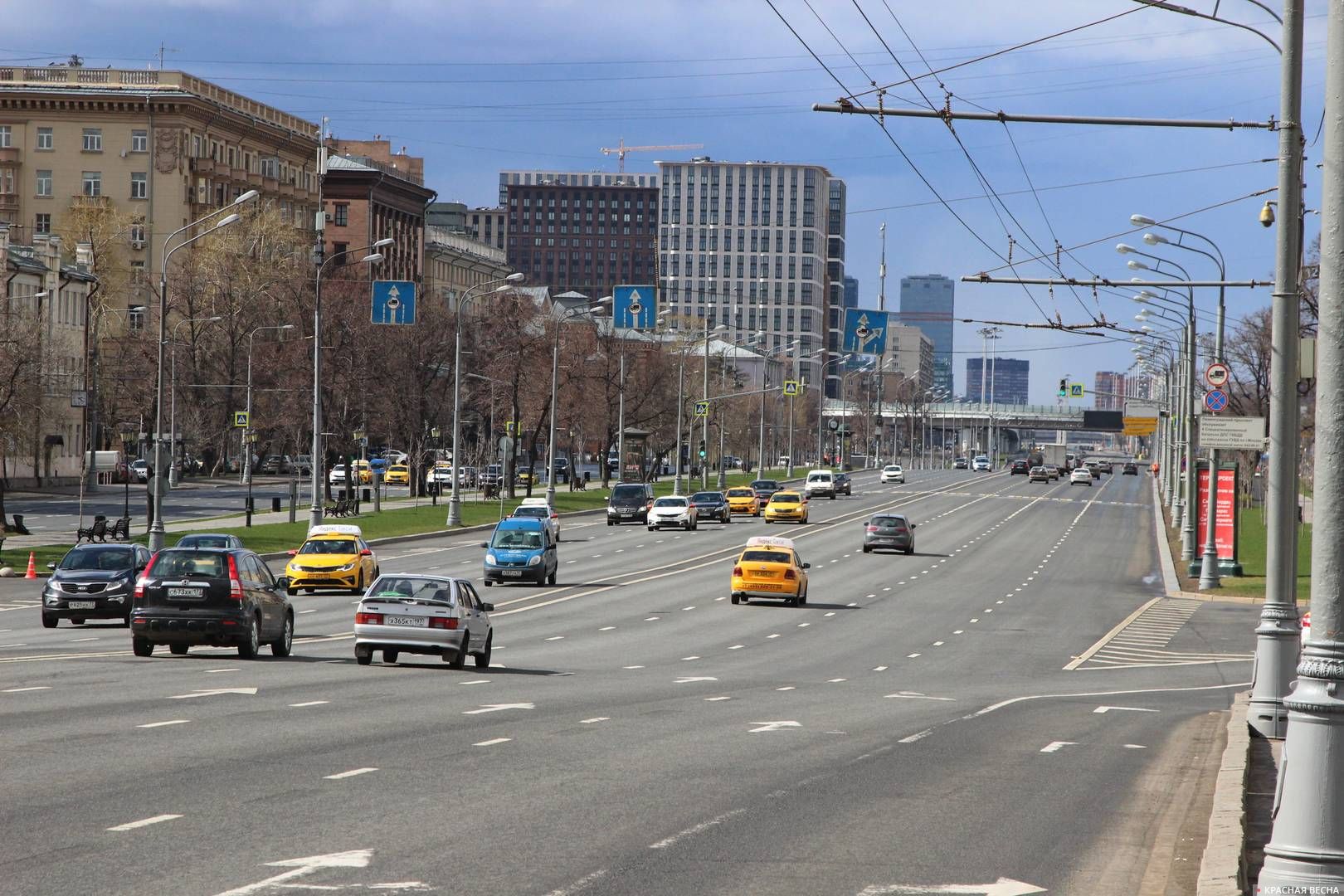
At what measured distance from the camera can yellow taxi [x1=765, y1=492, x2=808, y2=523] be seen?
7850 centimetres

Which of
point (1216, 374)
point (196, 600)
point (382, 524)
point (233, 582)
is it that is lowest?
point (382, 524)

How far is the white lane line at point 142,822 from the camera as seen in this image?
1054 centimetres

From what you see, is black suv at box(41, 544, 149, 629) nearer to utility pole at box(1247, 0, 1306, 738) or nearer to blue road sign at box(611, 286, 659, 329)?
utility pole at box(1247, 0, 1306, 738)

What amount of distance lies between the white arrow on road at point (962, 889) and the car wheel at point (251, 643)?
52.7ft

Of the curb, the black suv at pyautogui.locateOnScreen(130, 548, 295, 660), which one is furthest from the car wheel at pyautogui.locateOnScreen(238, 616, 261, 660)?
the curb

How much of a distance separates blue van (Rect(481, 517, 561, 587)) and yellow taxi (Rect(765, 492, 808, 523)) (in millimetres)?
31790

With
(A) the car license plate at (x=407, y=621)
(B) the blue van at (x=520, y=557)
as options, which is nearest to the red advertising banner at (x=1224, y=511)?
(B) the blue van at (x=520, y=557)

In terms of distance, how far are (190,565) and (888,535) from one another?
42.2m

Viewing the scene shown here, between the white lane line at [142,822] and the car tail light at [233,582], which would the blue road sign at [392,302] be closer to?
the car tail light at [233,582]

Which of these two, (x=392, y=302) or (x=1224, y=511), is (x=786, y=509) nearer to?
(x=392, y=302)

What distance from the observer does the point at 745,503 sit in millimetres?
88000

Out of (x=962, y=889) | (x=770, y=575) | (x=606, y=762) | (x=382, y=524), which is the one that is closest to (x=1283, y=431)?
(x=606, y=762)

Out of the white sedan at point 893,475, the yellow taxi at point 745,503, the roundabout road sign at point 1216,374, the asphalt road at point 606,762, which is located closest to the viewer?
the asphalt road at point 606,762

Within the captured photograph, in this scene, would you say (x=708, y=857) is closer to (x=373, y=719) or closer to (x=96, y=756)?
(x=96, y=756)
